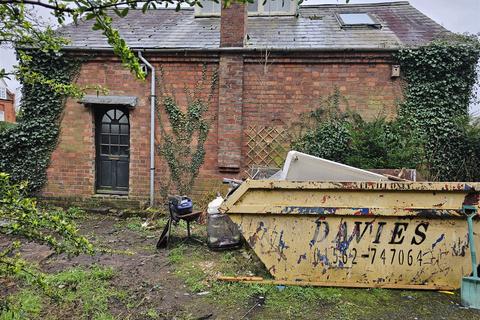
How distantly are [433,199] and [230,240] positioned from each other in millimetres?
3045

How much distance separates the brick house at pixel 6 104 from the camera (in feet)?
103

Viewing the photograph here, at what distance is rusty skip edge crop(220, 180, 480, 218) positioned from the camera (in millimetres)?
3711

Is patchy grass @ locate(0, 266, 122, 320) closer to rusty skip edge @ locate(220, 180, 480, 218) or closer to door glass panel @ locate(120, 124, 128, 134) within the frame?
rusty skip edge @ locate(220, 180, 480, 218)

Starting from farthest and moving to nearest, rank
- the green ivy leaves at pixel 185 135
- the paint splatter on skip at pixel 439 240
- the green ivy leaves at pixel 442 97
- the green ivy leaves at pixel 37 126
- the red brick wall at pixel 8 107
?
the red brick wall at pixel 8 107
the green ivy leaves at pixel 37 126
the green ivy leaves at pixel 185 135
the green ivy leaves at pixel 442 97
the paint splatter on skip at pixel 439 240

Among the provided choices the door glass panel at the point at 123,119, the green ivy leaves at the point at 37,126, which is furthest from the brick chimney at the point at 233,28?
the green ivy leaves at the point at 37,126

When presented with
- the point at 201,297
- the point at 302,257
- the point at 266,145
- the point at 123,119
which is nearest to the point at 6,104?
the point at 123,119

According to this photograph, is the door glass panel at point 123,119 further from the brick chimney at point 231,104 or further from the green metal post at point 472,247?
the green metal post at point 472,247

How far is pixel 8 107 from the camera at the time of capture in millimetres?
32312

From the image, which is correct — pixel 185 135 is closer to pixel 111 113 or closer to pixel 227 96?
pixel 227 96

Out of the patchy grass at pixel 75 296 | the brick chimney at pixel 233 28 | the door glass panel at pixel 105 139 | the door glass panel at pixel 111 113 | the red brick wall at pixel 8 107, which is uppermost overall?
the brick chimney at pixel 233 28

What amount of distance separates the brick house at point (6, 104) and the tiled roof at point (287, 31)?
28269 mm

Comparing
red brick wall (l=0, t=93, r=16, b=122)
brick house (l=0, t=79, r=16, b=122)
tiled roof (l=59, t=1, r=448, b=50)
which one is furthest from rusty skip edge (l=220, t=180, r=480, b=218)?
red brick wall (l=0, t=93, r=16, b=122)

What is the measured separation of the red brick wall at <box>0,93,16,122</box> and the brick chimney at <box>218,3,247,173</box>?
108ft

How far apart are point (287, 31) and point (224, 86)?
9.05 feet
